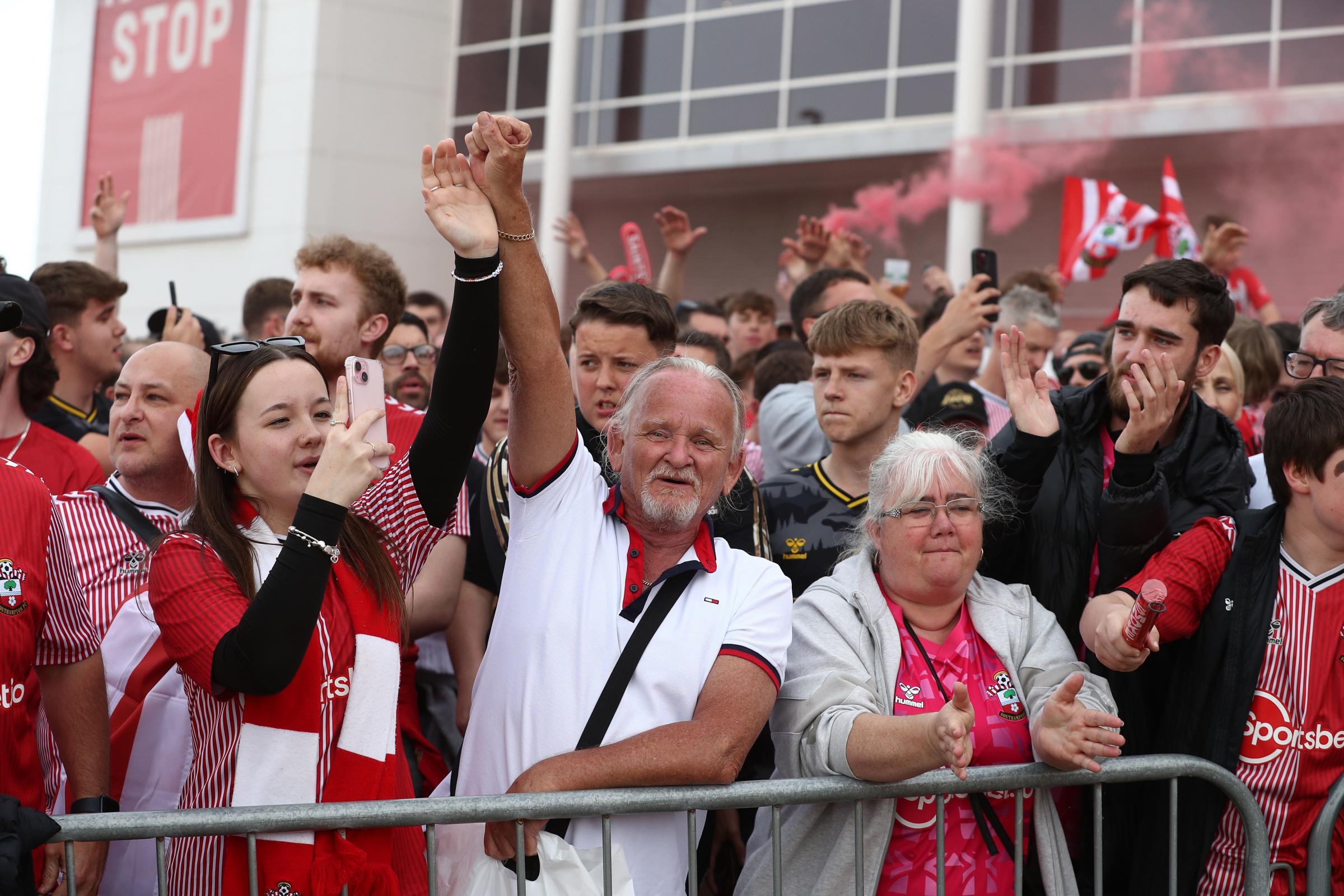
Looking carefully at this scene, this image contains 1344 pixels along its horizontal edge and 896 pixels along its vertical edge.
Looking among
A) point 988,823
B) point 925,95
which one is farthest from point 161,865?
point 925,95

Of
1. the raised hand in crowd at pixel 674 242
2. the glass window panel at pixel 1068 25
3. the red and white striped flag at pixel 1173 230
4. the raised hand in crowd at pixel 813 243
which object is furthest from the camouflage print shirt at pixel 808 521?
the glass window panel at pixel 1068 25

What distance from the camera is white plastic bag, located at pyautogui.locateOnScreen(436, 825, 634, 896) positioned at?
278cm

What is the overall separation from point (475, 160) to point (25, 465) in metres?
2.19

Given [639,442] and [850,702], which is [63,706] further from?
[850,702]

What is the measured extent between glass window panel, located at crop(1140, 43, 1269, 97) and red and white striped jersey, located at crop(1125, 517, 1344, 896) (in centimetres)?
1442

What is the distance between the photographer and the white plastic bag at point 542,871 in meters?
2.78

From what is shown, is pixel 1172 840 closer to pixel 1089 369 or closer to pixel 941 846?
pixel 941 846

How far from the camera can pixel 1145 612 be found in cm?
311

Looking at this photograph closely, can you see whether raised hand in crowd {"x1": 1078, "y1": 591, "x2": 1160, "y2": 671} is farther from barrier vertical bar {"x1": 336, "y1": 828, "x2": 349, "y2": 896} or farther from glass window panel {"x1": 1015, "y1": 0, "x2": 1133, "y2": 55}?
glass window panel {"x1": 1015, "y1": 0, "x2": 1133, "y2": 55}

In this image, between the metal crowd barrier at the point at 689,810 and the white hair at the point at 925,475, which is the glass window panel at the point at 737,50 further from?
the metal crowd barrier at the point at 689,810

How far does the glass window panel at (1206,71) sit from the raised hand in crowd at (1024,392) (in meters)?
14.1

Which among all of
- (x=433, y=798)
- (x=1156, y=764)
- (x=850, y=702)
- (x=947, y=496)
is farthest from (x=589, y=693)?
(x=1156, y=764)

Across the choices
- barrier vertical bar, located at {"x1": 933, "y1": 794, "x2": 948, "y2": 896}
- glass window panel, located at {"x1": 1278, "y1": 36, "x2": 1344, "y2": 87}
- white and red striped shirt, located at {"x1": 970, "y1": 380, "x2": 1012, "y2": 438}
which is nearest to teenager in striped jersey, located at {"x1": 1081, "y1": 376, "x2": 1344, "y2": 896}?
barrier vertical bar, located at {"x1": 933, "y1": 794, "x2": 948, "y2": 896}

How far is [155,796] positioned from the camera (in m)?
3.17
